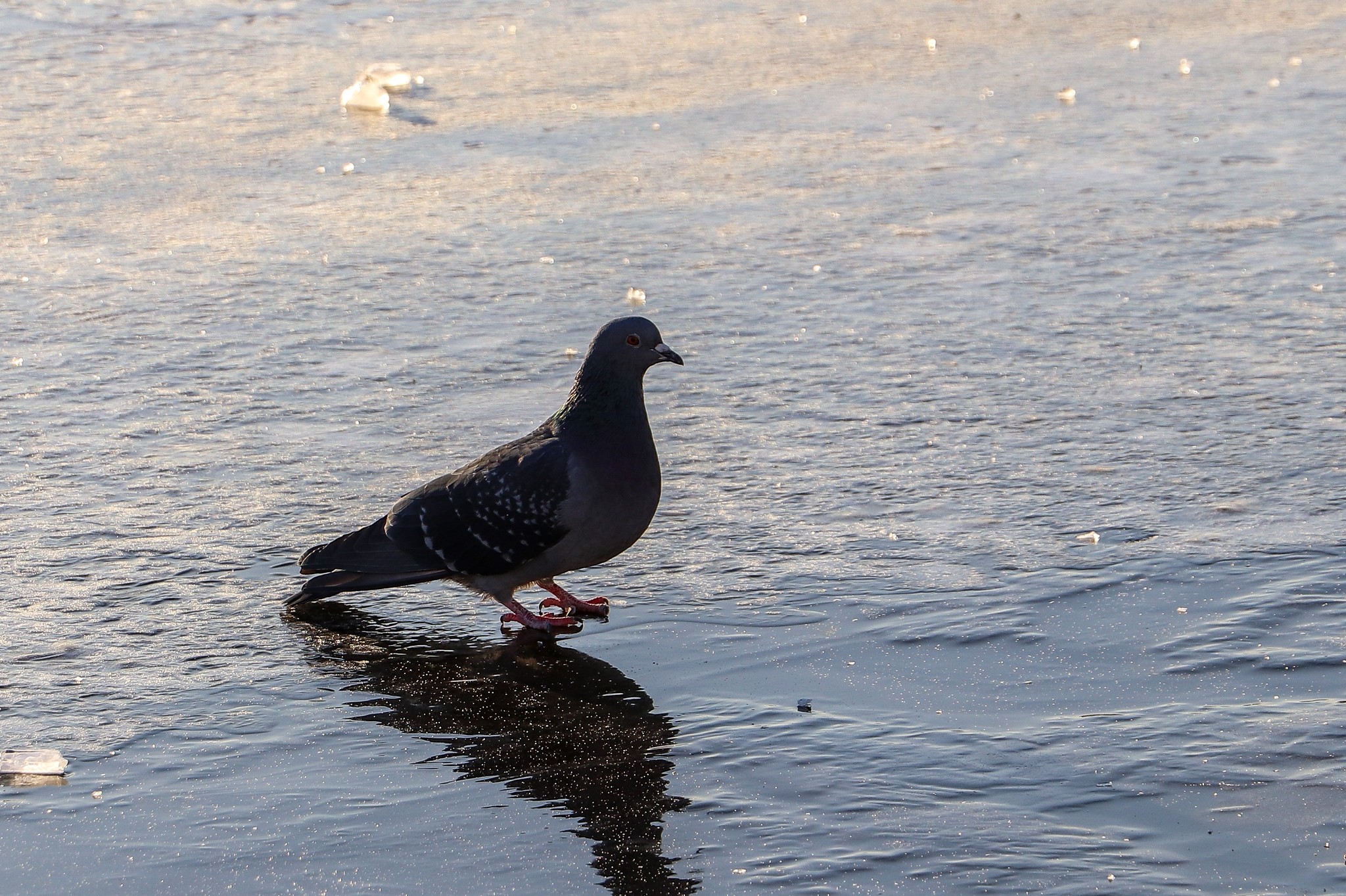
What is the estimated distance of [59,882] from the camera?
3535 millimetres

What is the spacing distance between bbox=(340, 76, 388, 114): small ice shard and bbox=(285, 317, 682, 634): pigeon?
6450mm

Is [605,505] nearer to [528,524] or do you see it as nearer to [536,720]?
[528,524]

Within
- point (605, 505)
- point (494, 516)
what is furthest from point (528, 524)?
point (605, 505)

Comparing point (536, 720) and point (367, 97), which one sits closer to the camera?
point (536, 720)

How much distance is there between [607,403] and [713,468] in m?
1.05

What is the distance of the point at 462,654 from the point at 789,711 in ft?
3.35

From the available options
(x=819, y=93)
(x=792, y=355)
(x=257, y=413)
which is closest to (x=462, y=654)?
(x=257, y=413)

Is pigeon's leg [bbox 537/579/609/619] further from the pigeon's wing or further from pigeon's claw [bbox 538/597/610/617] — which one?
the pigeon's wing

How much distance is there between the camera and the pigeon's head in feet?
16.7

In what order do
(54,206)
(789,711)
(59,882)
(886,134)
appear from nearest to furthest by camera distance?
(59,882)
(789,711)
(54,206)
(886,134)

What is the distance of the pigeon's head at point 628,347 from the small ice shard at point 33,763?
1.95 m

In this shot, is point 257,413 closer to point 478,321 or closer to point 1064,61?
point 478,321

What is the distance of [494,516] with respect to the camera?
16.0 feet

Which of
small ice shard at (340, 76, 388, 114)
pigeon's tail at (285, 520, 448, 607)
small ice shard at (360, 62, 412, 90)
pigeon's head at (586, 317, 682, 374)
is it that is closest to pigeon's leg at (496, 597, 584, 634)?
pigeon's tail at (285, 520, 448, 607)
